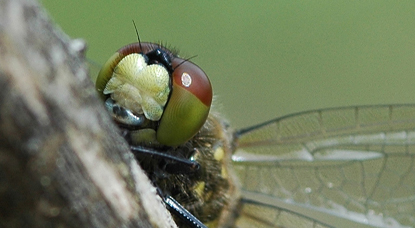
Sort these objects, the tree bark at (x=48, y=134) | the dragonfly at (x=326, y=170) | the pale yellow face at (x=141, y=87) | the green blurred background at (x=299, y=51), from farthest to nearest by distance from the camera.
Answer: the green blurred background at (x=299, y=51) → the dragonfly at (x=326, y=170) → the pale yellow face at (x=141, y=87) → the tree bark at (x=48, y=134)

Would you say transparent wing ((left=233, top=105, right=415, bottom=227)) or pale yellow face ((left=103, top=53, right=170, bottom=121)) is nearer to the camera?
pale yellow face ((left=103, top=53, right=170, bottom=121))

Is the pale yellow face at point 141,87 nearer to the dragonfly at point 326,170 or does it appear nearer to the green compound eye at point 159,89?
the green compound eye at point 159,89

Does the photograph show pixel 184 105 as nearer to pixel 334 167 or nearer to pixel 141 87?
pixel 141 87

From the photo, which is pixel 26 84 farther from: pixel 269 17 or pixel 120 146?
pixel 269 17

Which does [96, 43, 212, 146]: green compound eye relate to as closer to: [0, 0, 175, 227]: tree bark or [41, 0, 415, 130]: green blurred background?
[0, 0, 175, 227]: tree bark

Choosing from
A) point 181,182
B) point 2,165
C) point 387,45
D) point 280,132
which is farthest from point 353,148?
point 387,45

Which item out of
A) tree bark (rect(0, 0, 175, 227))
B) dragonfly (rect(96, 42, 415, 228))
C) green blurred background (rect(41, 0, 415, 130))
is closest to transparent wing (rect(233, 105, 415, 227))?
dragonfly (rect(96, 42, 415, 228))

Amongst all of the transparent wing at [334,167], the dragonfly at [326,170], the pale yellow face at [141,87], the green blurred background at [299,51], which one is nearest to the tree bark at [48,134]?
the pale yellow face at [141,87]
